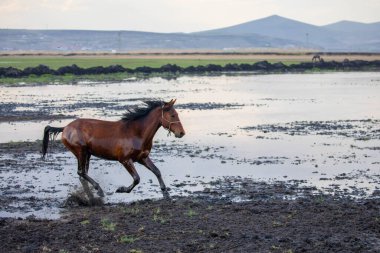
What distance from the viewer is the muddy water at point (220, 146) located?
15.0 metres

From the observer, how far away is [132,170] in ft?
44.2

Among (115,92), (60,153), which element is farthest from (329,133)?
(115,92)

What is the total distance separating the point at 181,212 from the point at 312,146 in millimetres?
10063

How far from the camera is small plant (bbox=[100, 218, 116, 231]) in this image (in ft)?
35.4

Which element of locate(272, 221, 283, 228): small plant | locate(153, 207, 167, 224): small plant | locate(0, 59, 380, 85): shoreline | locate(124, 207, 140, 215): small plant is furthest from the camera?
locate(0, 59, 380, 85): shoreline

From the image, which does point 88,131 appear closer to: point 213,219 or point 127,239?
point 213,219

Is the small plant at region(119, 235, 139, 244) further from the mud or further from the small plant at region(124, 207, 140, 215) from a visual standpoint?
the mud

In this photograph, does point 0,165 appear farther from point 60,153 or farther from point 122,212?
point 122,212

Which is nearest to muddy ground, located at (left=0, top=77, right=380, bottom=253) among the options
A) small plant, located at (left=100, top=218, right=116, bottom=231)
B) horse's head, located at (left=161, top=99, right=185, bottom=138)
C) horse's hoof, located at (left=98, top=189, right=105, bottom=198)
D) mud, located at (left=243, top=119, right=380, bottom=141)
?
small plant, located at (left=100, top=218, right=116, bottom=231)

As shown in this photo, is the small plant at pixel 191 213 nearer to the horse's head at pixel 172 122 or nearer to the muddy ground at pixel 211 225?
the muddy ground at pixel 211 225

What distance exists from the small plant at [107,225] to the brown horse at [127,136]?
2.15 metres

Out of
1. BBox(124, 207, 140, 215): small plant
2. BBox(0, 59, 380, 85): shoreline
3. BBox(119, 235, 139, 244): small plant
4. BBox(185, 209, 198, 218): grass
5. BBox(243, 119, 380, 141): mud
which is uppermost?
BBox(119, 235, 139, 244): small plant

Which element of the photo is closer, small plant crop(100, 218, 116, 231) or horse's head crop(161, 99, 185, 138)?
small plant crop(100, 218, 116, 231)

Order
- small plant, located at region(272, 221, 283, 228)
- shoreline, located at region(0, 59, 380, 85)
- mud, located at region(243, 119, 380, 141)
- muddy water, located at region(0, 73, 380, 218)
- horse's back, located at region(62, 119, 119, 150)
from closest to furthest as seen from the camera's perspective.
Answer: small plant, located at region(272, 221, 283, 228)
horse's back, located at region(62, 119, 119, 150)
muddy water, located at region(0, 73, 380, 218)
mud, located at region(243, 119, 380, 141)
shoreline, located at region(0, 59, 380, 85)
